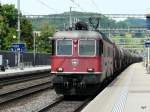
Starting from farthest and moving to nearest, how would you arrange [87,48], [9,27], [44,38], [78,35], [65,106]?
[44,38]
[9,27]
[78,35]
[87,48]
[65,106]

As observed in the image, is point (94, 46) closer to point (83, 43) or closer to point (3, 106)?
point (83, 43)

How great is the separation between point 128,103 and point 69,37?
207 inches

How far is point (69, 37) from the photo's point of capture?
2195 cm

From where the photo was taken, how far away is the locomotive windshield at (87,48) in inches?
857

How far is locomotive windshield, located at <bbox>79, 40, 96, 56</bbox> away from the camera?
2177 cm

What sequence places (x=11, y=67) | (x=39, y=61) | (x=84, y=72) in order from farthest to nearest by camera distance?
(x=39, y=61) → (x=11, y=67) → (x=84, y=72)

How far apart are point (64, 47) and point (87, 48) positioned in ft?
3.08

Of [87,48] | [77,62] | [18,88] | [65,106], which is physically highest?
[87,48]

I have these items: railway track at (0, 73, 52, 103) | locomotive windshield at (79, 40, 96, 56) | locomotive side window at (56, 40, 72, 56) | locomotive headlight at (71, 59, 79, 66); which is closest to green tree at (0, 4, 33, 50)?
railway track at (0, 73, 52, 103)

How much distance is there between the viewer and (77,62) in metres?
21.5

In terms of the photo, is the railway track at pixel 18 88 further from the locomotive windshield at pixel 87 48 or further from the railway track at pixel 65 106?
the locomotive windshield at pixel 87 48

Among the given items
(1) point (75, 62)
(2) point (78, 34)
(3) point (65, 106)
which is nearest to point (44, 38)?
(2) point (78, 34)

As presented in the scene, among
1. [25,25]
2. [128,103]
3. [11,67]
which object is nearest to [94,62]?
[128,103]

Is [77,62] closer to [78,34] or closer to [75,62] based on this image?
[75,62]
